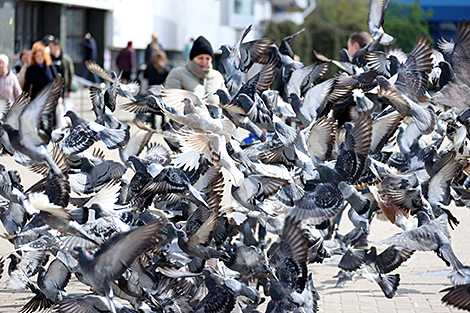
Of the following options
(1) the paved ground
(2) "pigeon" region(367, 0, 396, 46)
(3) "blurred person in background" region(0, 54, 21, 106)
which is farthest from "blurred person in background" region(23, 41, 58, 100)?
(2) "pigeon" region(367, 0, 396, 46)

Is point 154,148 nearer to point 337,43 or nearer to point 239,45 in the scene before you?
point 239,45

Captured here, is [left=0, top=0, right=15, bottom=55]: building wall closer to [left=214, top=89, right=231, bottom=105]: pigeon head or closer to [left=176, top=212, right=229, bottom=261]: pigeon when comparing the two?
[left=214, top=89, right=231, bottom=105]: pigeon head

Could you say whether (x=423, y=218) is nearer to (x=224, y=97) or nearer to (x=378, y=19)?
(x=224, y=97)

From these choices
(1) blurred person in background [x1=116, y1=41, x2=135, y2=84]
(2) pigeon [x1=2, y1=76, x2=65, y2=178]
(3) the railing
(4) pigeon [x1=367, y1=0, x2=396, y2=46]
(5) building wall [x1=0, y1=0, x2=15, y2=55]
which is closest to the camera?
(2) pigeon [x1=2, y1=76, x2=65, y2=178]

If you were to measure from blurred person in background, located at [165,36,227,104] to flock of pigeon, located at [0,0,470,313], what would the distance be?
1.58m

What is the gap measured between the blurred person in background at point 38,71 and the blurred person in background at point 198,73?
15.3ft

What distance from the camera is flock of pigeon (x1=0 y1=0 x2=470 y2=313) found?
3.70 metres

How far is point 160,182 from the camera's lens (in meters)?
4.10

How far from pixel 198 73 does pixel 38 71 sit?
4974 mm

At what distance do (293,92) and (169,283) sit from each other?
171 cm

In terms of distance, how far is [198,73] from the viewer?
696 centimetres

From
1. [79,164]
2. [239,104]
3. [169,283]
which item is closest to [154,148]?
[79,164]

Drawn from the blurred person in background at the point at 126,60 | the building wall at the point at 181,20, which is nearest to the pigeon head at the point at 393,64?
the blurred person in background at the point at 126,60

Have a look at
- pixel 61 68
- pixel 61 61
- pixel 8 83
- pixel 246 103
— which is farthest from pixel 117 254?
pixel 61 61
